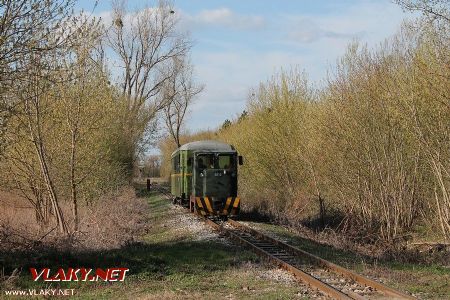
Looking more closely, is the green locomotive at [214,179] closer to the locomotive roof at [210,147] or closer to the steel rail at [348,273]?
the locomotive roof at [210,147]

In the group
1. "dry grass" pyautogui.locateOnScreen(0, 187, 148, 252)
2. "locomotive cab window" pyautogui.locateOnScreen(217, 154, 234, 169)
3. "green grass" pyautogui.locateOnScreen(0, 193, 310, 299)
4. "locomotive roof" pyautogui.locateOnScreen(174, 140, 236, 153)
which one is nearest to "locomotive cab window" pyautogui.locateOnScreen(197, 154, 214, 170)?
"locomotive cab window" pyautogui.locateOnScreen(217, 154, 234, 169)

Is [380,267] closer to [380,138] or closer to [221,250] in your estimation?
[221,250]

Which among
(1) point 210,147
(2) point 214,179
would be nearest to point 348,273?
(2) point 214,179

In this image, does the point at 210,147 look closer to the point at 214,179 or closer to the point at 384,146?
the point at 214,179

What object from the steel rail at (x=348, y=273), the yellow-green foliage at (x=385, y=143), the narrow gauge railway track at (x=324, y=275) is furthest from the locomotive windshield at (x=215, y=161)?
the steel rail at (x=348, y=273)

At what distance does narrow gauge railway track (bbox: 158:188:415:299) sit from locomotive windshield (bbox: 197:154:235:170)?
6712mm

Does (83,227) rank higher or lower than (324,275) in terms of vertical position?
higher

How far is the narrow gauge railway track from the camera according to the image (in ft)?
28.0

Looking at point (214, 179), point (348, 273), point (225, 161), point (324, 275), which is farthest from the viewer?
point (225, 161)

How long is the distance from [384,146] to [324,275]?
7.42 meters

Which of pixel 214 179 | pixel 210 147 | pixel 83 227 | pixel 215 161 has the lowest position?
pixel 83 227

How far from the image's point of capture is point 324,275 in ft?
34.3

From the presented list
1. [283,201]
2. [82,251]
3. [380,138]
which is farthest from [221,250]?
[283,201]

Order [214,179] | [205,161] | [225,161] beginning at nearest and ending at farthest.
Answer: [214,179] < [205,161] < [225,161]
